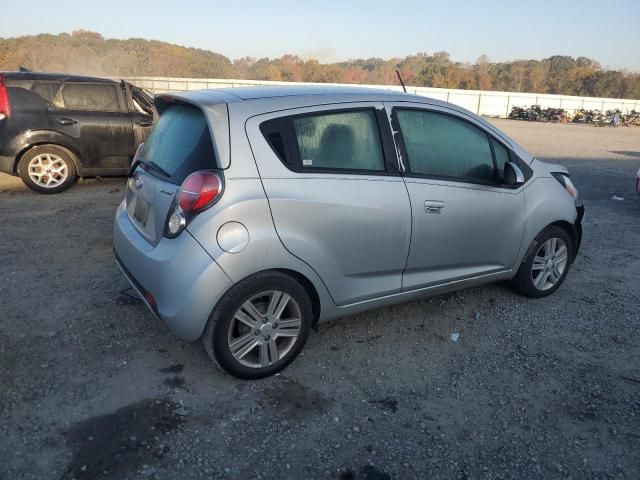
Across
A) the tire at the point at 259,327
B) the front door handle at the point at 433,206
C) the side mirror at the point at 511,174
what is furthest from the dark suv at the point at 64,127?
the side mirror at the point at 511,174

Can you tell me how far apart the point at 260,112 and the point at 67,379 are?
1982 millimetres

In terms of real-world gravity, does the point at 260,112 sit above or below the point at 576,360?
above

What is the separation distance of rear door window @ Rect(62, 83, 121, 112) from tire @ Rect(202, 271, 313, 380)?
6.13 metres

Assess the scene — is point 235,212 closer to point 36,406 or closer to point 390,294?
point 390,294

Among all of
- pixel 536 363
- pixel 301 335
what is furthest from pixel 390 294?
pixel 536 363

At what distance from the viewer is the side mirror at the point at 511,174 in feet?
12.1

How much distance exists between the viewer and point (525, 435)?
2646mm

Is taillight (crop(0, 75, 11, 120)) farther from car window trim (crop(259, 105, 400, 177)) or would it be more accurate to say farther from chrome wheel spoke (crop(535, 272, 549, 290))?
chrome wheel spoke (crop(535, 272, 549, 290))

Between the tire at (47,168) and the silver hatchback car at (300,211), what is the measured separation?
4653 millimetres

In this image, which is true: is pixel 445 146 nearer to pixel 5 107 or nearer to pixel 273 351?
pixel 273 351

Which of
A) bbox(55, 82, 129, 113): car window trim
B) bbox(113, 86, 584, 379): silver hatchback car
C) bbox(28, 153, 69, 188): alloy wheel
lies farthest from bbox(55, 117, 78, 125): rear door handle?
bbox(113, 86, 584, 379): silver hatchback car

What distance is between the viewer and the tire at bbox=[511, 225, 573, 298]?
13.7 ft

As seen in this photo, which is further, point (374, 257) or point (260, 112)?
point (374, 257)

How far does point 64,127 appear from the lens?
7.27 metres
